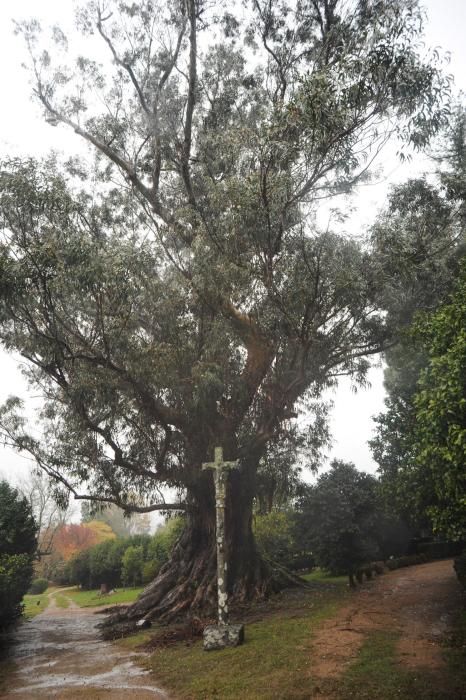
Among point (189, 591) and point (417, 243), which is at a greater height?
point (417, 243)

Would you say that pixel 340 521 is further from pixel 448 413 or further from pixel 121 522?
pixel 121 522

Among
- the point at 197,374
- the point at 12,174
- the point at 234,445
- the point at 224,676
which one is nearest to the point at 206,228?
the point at 197,374

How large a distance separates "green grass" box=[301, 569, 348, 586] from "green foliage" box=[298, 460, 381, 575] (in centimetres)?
74

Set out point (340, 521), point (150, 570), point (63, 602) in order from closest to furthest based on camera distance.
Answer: point (340, 521) < point (150, 570) < point (63, 602)

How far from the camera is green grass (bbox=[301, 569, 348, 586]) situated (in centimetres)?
1788

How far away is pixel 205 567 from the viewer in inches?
573

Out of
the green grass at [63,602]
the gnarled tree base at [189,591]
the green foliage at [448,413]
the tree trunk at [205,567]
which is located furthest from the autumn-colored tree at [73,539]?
the green foliage at [448,413]

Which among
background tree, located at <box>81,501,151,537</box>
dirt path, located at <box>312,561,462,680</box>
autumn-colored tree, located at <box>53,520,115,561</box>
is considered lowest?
dirt path, located at <box>312,561,462,680</box>

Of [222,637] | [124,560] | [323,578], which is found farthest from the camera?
[124,560]

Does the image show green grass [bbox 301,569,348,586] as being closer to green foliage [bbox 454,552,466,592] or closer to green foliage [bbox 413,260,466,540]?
green foliage [bbox 454,552,466,592]

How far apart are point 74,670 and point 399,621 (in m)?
6.72

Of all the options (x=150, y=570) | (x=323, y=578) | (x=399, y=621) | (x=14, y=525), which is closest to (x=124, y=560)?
(x=150, y=570)

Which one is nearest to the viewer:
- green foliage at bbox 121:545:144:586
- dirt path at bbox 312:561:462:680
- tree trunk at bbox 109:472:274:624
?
dirt path at bbox 312:561:462:680

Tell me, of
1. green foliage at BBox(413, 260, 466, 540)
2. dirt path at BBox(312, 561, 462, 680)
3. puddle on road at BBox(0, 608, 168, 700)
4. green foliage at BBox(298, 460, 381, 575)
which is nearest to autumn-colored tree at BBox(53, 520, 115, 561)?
puddle on road at BBox(0, 608, 168, 700)
